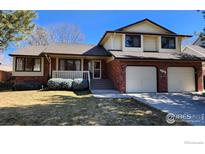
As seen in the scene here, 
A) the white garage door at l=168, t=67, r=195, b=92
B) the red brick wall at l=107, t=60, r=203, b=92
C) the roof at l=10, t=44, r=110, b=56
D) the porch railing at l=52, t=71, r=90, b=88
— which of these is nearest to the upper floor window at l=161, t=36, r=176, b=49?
the red brick wall at l=107, t=60, r=203, b=92

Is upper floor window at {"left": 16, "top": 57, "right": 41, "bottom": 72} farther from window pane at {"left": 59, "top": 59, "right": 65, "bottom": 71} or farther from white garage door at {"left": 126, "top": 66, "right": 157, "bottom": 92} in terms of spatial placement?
white garage door at {"left": 126, "top": 66, "right": 157, "bottom": 92}

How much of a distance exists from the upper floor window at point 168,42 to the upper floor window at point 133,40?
7.82 feet

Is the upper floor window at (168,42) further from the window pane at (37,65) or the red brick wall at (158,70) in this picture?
the window pane at (37,65)

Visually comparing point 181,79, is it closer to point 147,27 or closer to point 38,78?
point 147,27

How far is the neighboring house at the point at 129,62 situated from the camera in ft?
47.4

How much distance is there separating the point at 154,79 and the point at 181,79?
235 cm

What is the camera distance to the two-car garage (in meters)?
14.4

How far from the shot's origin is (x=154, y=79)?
14.8m

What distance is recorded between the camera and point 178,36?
676 inches

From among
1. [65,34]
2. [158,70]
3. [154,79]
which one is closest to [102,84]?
[154,79]

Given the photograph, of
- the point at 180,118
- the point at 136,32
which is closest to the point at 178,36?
the point at 136,32

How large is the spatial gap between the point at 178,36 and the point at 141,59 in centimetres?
573

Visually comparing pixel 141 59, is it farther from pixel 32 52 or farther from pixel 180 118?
pixel 32 52

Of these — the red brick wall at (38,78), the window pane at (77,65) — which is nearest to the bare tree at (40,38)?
the red brick wall at (38,78)
